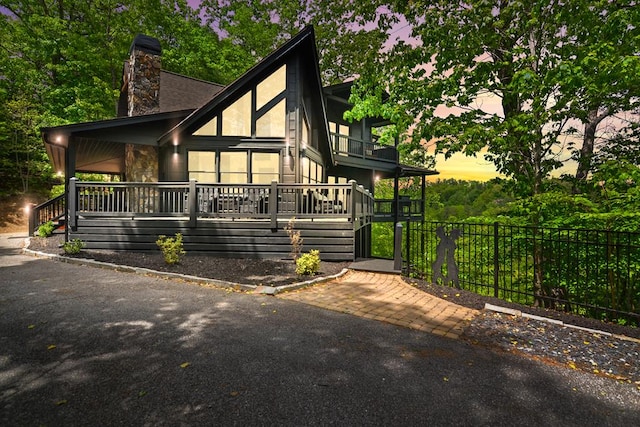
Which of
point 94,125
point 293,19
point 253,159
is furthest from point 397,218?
point 293,19

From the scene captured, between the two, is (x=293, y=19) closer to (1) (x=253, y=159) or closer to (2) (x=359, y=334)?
(1) (x=253, y=159)

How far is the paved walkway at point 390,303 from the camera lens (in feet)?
16.6

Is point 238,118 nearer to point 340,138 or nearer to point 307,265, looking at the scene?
point 307,265

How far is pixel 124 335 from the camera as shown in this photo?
13.5 ft

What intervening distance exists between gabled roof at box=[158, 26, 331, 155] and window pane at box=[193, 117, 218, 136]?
0.18 meters

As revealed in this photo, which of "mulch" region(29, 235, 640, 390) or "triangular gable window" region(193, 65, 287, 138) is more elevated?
"triangular gable window" region(193, 65, 287, 138)

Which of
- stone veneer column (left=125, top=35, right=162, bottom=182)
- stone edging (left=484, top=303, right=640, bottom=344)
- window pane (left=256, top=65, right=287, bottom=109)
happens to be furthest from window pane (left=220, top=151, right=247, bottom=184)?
stone edging (left=484, top=303, right=640, bottom=344)

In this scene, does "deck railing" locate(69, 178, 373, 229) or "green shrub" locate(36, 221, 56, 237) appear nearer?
"deck railing" locate(69, 178, 373, 229)

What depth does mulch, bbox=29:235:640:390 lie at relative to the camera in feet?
13.1

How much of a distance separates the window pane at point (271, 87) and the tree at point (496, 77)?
4185mm

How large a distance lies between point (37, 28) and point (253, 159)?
23178 mm

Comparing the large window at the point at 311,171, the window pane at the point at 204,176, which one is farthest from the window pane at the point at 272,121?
the window pane at the point at 204,176

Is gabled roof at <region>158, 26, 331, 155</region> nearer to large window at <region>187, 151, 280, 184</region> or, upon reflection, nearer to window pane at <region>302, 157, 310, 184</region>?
large window at <region>187, 151, 280, 184</region>

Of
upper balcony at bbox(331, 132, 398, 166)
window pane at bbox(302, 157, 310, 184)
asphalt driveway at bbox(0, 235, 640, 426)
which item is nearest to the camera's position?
asphalt driveway at bbox(0, 235, 640, 426)
